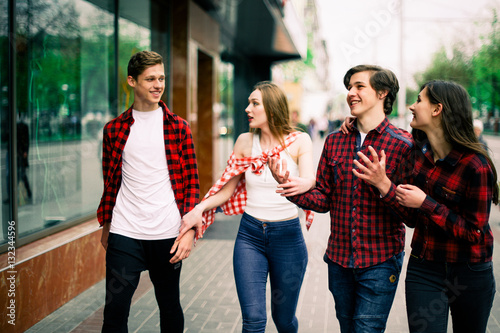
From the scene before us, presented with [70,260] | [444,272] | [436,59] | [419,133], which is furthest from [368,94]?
[436,59]

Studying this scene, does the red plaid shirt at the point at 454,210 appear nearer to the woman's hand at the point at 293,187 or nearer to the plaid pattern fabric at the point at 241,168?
the woman's hand at the point at 293,187

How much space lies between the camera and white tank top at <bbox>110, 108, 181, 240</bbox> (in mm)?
3016

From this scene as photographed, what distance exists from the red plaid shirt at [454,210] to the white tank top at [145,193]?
1266mm

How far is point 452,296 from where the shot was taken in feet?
8.38

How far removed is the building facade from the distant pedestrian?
1.96m

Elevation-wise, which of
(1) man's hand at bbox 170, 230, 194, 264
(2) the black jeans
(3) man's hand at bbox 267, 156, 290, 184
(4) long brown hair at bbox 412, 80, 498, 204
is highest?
(4) long brown hair at bbox 412, 80, 498, 204

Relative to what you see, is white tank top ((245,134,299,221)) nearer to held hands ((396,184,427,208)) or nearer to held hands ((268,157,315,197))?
held hands ((268,157,315,197))

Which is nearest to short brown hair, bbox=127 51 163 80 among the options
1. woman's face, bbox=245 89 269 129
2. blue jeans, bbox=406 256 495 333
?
woman's face, bbox=245 89 269 129

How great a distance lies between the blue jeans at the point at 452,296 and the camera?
2.51m

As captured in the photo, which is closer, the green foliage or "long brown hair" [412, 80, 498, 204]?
"long brown hair" [412, 80, 498, 204]

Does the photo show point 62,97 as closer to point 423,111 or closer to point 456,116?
point 423,111

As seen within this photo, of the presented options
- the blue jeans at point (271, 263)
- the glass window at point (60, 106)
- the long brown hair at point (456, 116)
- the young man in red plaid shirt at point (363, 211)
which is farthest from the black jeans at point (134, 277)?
the glass window at point (60, 106)

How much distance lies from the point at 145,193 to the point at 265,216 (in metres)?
0.73

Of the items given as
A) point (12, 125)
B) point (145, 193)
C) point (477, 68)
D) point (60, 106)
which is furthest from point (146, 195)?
point (477, 68)
